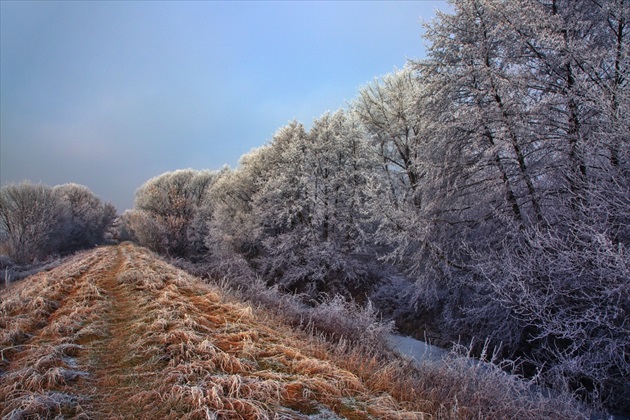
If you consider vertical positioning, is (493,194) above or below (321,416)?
above

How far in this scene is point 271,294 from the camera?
36.6ft

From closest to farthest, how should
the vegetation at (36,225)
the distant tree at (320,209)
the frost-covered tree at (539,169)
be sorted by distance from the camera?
the frost-covered tree at (539,169) < the distant tree at (320,209) < the vegetation at (36,225)

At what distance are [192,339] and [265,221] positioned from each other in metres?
15.8

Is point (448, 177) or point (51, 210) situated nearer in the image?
point (448, 177)

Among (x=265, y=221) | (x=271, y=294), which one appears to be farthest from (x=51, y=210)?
(x=271, y=294)

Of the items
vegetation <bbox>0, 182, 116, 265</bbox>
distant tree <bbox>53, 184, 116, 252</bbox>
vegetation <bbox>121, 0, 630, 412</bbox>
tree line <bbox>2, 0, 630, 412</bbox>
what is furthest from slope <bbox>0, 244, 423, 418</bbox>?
distant tree <bbox>53, 184, 116, 252</bbox>

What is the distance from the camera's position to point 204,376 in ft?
13.1

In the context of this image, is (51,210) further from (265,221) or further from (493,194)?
(493,194)

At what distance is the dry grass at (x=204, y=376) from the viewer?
3498 millimetres

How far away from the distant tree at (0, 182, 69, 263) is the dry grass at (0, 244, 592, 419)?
33401 millimetres

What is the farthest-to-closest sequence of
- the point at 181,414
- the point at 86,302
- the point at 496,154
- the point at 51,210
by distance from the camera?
1. the point at 51,210
2. the point at 496,154
3. the point at 86,302
4. the point at 181,414

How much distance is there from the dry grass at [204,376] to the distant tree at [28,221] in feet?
110

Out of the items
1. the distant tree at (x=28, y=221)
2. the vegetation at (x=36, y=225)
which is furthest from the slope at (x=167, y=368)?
the distant tree at (x=28, y=221)

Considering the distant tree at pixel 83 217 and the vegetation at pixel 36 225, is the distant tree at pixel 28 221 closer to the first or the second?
the vegetation at pixel 36 225
